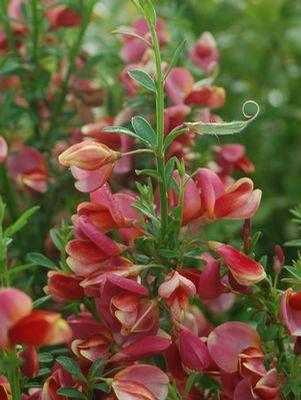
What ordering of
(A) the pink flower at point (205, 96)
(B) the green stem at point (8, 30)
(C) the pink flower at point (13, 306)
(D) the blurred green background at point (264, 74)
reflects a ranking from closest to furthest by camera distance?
(C) the pink flower at point (13, 306) < (A) the pink flower at point (205, 96) < (B) the green stem at point (8, 30) < (D) the blurred green background at point (264, 74)

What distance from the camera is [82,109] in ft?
3.51

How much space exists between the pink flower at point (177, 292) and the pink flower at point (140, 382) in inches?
1.9

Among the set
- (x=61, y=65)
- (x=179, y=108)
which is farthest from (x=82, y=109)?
(x=179, y=108)

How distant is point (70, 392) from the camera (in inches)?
25.9

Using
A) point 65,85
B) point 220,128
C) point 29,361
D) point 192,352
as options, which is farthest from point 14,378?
point 65,85

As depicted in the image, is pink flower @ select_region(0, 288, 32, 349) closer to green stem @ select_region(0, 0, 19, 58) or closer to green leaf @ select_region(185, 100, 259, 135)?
green leaf @ select_region(185, 100, 259, 135)

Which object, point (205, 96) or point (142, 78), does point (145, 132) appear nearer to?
point (142, 78)

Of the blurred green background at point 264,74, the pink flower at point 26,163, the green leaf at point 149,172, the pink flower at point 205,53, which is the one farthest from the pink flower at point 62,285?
the blurred green background at point 264,74

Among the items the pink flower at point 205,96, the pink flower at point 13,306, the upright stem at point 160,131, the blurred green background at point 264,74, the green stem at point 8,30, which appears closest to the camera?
the pink flower at point 13,306

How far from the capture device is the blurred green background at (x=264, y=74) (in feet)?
4.37

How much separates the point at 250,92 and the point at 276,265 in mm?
806

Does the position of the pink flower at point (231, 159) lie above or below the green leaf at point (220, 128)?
below

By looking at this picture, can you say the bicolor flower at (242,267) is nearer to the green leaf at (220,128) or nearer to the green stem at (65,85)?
the green leaf at (220,128)

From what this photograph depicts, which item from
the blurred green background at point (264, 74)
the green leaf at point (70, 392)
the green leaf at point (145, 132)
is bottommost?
the blurred green background at point (264, 74)
